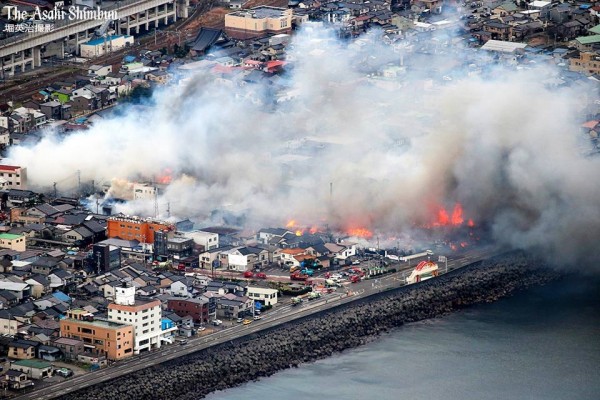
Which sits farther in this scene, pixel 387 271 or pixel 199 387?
pixel 387 271

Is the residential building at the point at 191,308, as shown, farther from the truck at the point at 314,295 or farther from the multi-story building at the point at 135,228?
the multi-story building at the point at 135,228

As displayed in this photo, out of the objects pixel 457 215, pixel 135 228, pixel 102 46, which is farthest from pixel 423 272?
pixel 102 46

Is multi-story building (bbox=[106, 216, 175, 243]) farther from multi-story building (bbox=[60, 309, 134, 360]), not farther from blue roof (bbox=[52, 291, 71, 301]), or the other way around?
multi-story building (bbox=[60, 309, 134, 360])

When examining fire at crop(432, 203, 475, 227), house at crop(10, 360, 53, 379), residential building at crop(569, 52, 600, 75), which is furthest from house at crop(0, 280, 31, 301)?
residential building at crop(569, 52, 600, 75)

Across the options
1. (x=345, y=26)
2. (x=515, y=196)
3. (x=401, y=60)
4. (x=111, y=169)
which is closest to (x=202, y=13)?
(x=345, y=26)

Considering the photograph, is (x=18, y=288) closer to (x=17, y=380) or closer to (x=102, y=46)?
(x=17, y=380)

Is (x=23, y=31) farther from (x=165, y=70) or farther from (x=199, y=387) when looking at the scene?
(x=199, y=387)
